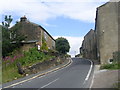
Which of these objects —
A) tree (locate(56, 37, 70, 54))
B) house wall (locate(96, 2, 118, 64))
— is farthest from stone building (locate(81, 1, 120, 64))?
tree (locate(56, 37, 70, 54))

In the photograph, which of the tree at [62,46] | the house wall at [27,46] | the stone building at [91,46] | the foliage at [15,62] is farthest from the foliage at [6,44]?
the tree at [62,46]

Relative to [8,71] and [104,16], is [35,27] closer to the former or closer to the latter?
[104,16]

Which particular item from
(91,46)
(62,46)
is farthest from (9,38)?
(62,46)

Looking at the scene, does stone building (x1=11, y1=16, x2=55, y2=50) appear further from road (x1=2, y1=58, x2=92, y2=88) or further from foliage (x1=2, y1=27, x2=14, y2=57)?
road (x1=2, y1=58, x2=92, y2=88)

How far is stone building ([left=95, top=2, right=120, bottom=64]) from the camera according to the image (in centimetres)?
3675

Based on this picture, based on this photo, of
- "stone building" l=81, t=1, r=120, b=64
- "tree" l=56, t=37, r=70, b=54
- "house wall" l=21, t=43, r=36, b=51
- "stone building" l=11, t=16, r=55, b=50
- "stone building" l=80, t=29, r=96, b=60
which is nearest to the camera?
"stone building" l=81, t=1, r=120, b=64

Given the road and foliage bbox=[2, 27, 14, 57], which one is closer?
the road

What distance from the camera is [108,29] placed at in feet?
→ 123

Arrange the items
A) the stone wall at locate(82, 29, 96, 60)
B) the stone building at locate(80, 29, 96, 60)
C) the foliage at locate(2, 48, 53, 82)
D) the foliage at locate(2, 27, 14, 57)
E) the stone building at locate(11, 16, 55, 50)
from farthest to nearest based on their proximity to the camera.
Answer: the stone building at locate(80, 29, 96, 60) → the stone wall at locate(82, 29, 96, 60) → the stone building at locate(11, 16, 55, 50) → the foliage at locate(2, 27, 14, 57) → the foliage at locate(2, 48, 53, 82)

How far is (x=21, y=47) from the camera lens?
39.1 metres

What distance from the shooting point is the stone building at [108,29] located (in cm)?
3675

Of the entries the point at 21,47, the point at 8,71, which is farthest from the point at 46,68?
the point at 21,47

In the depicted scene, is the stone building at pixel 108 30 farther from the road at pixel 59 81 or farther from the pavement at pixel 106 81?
the pavement at pixel 106 81

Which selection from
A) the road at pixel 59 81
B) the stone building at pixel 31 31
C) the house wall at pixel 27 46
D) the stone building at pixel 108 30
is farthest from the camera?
the stone building at pixel 31 31
